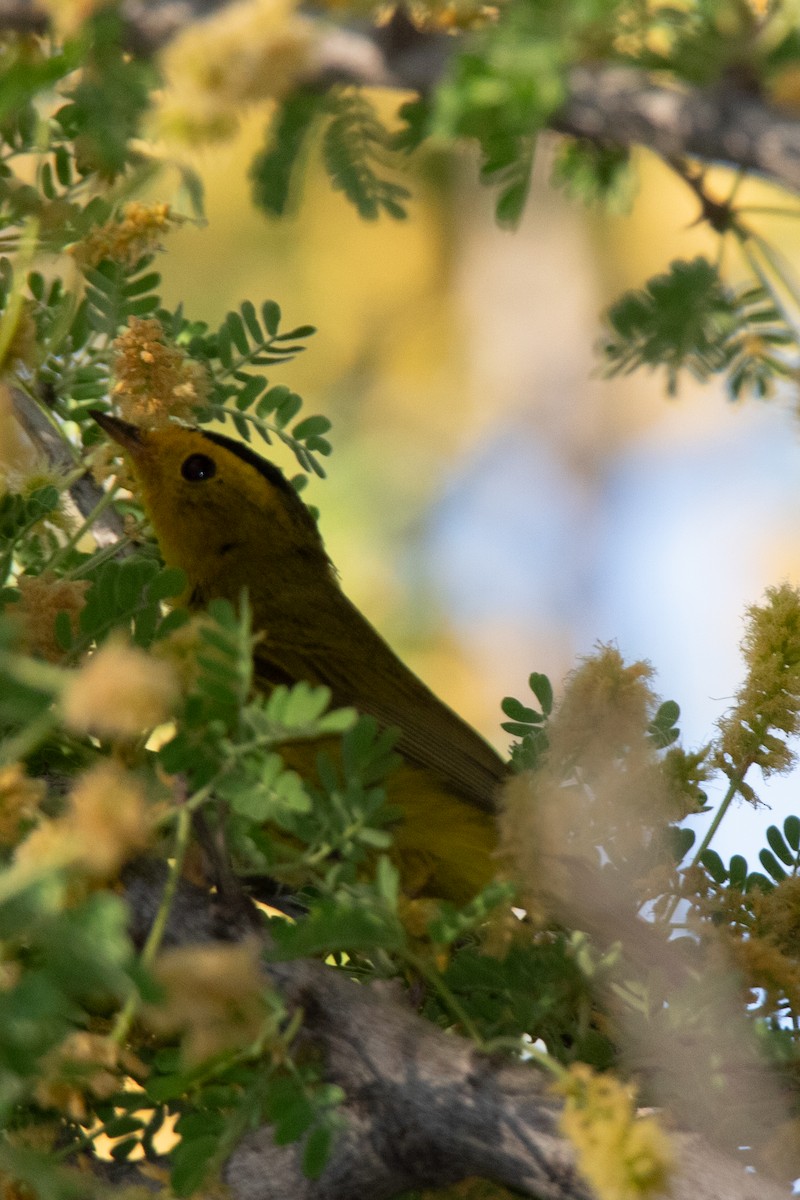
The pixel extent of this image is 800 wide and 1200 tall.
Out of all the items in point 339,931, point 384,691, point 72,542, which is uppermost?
point 384,691

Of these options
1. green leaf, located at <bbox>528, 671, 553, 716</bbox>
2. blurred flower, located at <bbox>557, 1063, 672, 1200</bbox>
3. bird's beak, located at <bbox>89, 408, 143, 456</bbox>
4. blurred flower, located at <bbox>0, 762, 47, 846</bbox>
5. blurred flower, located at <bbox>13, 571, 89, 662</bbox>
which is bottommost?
blurred flower, located at <bbox>0, 762, 47, 846</bbox>

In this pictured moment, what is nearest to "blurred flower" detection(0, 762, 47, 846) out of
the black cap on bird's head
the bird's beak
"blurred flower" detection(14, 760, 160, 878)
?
"blurred flower" detection(14, 760, 160, 878)

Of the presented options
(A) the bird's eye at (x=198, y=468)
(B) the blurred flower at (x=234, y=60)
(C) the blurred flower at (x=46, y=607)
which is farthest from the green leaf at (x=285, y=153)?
(A) the bird's eye at (x=198, y=468)

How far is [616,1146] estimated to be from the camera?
126 cm

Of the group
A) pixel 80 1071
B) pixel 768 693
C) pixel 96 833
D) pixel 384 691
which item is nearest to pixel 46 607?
pixel 80 1071

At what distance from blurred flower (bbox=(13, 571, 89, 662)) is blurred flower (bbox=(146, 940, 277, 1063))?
0.65 metres

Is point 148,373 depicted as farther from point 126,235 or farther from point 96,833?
point 96,833

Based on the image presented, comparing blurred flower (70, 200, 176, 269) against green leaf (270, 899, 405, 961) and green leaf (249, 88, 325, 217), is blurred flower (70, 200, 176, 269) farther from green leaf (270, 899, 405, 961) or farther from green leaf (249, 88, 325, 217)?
green leaf (270, 899, 405, 961)

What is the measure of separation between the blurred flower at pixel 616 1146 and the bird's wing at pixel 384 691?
1450 millimetres

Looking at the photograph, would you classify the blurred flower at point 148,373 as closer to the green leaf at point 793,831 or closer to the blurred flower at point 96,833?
the blurred flower at point 96,833

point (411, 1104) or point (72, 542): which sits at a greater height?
point (72, 542)

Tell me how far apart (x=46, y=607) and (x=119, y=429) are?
853 mm

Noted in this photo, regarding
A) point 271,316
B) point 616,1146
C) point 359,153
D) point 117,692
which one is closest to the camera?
point 117,692

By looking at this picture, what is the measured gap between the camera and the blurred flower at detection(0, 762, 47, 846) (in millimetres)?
1420
